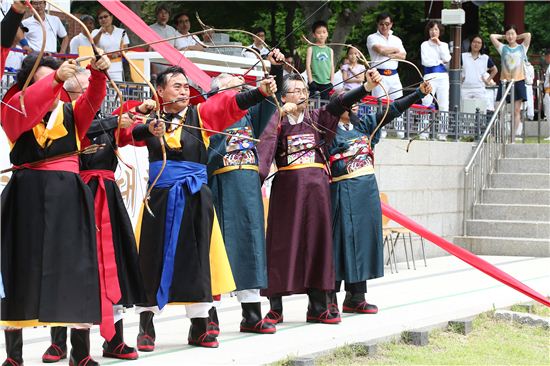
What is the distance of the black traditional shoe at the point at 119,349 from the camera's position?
6.36 meters

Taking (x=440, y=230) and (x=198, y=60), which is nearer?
(x=198, y=60)

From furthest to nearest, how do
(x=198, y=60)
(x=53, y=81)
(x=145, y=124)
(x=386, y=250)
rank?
(x=386, y=250) < (x=198, y=60) < (x=145, y=124) < (x=53, y=81)

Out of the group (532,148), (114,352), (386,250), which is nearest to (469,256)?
(114,352)

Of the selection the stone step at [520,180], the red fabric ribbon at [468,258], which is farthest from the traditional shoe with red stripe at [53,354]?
the stone step at [520,180]

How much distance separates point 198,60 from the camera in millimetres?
11094

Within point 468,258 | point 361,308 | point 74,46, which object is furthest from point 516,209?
point 468,258

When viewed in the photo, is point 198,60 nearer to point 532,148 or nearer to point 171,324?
point 171,324

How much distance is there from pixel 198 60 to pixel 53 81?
18.8ft

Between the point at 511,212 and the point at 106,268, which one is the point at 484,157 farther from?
the point at 106,268

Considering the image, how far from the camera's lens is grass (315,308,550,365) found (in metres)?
6.59

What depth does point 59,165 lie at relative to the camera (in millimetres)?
5781

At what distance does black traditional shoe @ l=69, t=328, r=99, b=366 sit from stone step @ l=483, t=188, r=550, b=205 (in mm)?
9859

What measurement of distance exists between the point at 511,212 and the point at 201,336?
344 inches

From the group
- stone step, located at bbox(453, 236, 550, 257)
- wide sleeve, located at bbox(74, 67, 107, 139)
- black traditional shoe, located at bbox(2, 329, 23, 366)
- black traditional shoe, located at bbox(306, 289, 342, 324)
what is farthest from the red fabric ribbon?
stone step, located at bbox(453, 236, 550, 257)
